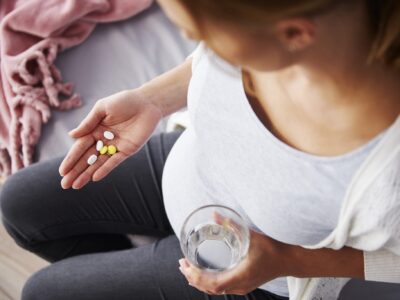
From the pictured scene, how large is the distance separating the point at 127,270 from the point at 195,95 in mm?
315

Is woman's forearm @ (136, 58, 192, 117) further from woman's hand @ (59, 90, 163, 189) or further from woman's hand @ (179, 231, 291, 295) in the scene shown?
woman's hand @ (179, 231, 291, 295)

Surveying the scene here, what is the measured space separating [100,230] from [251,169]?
42 cm

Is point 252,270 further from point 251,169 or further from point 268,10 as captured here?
point 268,10

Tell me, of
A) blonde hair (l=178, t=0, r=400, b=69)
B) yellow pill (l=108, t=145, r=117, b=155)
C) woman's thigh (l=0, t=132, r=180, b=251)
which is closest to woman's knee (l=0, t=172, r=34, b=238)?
woman's thigh (l=0, t=132, r=180, b=251)

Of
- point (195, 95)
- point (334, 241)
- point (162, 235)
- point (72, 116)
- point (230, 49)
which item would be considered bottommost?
point (162, 235)

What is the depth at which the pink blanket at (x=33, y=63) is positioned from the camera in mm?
1084

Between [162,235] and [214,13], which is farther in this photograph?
[162,235]

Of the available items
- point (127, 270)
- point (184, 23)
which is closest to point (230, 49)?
point (184, 23)

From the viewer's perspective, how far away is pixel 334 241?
0.56 m

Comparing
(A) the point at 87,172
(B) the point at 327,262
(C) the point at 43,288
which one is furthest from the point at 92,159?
(B) the point at 327,262

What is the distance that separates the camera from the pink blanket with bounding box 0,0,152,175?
1084 millimetres

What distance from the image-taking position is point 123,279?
77 centimetres

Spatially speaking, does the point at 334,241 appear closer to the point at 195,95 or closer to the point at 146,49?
the point at 195,95

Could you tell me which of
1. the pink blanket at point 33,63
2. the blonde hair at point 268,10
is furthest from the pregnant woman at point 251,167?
the pink blanket at point 33,63
